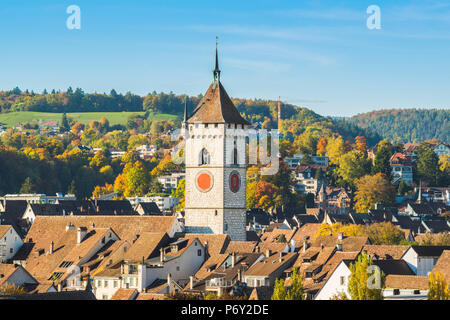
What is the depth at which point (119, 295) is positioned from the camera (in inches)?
2360

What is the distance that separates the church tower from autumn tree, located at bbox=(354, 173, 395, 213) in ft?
254

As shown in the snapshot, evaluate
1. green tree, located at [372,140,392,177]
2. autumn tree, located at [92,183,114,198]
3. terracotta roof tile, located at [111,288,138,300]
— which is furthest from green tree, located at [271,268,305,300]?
autumn tree, located at [92,183,114,198]

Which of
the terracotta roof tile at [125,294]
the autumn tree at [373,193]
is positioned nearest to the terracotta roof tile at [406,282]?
the terracotta roof tile at [125,294]

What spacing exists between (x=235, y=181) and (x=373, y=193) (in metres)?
80.0

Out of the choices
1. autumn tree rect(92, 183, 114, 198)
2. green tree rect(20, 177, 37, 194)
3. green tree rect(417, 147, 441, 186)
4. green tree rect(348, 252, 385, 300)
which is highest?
green tree rect(348, 252, 385, 300)

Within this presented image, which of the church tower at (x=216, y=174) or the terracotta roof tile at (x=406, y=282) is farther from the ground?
the church tower at (x=216, y=174)

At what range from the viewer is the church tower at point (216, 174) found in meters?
75.4

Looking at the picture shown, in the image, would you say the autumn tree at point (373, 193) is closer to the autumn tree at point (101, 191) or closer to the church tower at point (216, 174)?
the autumn tree at point (101, 191)

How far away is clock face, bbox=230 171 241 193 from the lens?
250 ft

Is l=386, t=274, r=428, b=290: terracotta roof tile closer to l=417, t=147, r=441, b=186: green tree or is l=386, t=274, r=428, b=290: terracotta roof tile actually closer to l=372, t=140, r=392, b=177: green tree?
l=372, t=140, r=392, b=177: green tree

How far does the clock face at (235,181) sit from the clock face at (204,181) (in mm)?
1360

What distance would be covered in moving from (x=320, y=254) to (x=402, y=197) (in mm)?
99480

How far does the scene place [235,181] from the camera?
76.4m

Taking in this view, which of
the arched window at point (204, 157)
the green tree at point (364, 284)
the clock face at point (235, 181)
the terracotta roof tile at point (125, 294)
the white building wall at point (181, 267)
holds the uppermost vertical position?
the arched window at point (204, 157)
